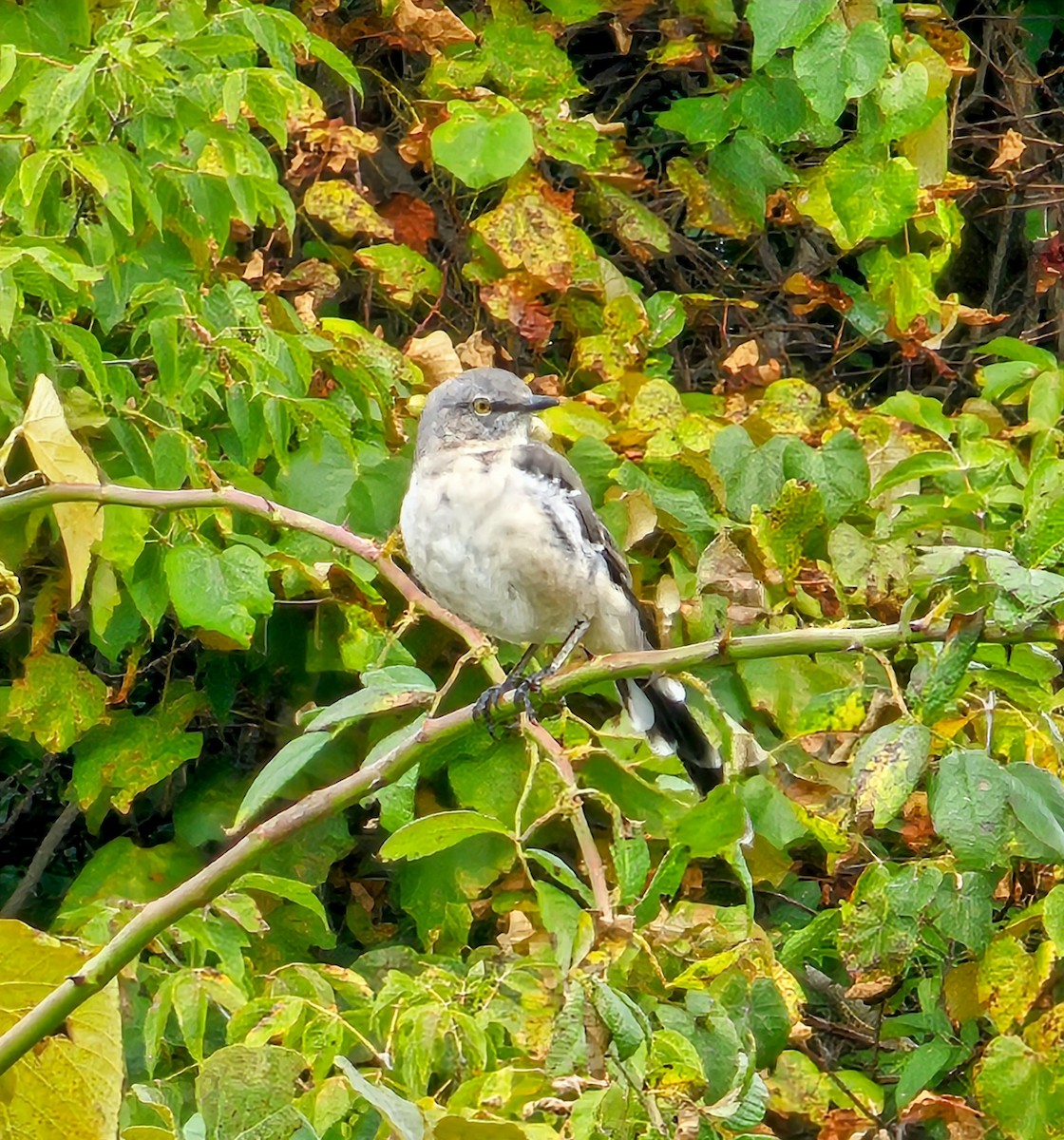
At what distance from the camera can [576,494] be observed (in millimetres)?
3635

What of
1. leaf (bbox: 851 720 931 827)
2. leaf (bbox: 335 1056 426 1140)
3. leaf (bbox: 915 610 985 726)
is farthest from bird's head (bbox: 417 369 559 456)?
leaf (bbox: 335 1056 426 1140)

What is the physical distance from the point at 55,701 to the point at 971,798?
7.35ft

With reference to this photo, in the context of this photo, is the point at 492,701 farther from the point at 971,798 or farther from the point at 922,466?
the point at 971,798

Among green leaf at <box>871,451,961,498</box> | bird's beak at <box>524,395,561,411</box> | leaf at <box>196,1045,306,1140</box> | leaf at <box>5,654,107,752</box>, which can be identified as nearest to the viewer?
leaf at <box>196,1045,306,1140</box>

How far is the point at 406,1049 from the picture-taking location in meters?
2.14

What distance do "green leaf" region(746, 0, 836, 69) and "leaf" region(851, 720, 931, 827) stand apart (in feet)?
6.41

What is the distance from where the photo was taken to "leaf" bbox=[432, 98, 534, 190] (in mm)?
Result: 3896

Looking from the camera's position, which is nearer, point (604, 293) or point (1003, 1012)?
point (1003, 1012)

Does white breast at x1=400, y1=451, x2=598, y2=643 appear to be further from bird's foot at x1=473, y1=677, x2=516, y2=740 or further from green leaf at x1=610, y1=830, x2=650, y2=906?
green leaf at x1=610, y1=830, x2=650, y2=906

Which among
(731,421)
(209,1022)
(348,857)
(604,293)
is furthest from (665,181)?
(209,1022)

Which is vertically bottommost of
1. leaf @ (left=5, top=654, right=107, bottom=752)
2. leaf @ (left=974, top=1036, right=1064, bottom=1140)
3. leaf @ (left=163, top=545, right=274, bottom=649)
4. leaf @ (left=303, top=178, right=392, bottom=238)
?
leaf @ (left=974, top=1036, right=1064, bottom=1140)

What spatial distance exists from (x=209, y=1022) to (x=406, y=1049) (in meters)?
1.53

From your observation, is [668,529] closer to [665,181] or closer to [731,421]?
[731,421]

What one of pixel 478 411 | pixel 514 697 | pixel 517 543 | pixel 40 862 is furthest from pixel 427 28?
pixel 40 862
